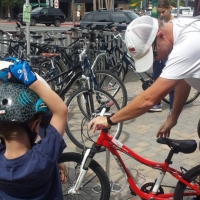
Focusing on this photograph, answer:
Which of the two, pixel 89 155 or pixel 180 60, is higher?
pixel 180 60

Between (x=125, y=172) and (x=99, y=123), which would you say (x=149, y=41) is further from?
(x=125, y=172)

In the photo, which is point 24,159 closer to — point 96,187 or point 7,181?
point 7,181

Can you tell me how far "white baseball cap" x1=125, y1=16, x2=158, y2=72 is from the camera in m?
2.59

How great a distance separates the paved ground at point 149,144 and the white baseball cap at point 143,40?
1.37m

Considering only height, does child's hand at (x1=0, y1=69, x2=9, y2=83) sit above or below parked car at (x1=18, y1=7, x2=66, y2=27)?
below

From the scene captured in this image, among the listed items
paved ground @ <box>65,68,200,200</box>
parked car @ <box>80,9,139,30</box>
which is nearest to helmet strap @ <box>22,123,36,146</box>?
paved ground @ <box>65,68,200,200</box>

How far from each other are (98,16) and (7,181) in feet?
48.8

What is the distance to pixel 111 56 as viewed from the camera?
316 inches

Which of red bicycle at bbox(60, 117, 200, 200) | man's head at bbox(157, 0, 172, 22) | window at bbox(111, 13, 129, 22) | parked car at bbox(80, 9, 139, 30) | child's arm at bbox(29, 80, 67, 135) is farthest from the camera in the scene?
window at bbox(111, 13, 129, 22)

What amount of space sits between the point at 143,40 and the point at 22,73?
122 centimetres

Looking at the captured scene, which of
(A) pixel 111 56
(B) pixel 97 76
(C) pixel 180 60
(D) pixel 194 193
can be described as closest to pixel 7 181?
(C) pixel 180 60

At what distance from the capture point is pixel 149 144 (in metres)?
4.95

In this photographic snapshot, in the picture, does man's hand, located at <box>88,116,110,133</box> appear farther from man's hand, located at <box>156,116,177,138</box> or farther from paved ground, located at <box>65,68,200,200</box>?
paved ground, located at <box>65,68,200,200</box>

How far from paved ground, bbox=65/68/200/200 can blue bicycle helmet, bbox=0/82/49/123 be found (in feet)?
6.99
